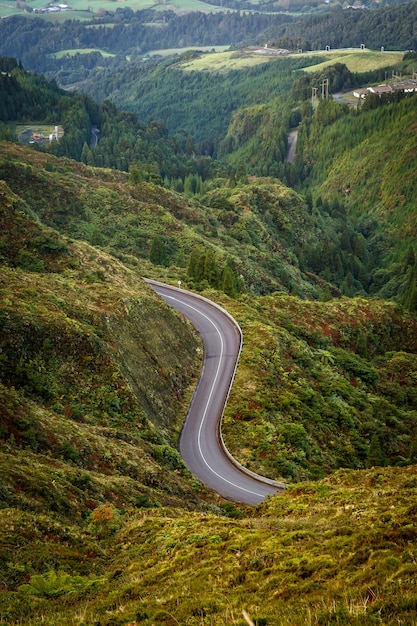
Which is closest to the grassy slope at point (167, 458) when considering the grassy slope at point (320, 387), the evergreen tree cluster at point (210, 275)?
the grassy slope at point (320, 387)

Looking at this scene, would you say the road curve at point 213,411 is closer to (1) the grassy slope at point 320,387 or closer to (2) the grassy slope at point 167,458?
(1) the grassy slope at point 320,387

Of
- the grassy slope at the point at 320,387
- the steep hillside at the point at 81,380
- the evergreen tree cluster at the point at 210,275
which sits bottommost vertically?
the grassy slope at the point at 320,387

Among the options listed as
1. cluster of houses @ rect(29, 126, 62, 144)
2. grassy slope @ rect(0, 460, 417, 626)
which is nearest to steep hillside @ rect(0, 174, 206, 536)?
grassy slope @ rect(0, 460, 417, 626)

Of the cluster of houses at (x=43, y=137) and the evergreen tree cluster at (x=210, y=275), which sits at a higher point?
the cluster of houses at (x=43, y=137)

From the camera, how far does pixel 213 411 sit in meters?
54.4

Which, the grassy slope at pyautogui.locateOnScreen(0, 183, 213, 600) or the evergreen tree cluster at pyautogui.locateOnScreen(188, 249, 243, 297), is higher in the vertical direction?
the grassy slope at pyautogui.locateOnScreen(0, 183, 213, 600)

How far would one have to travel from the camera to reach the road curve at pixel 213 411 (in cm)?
4462

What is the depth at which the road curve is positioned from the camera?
44.6m

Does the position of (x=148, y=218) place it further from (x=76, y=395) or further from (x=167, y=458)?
(x=167, y=458)

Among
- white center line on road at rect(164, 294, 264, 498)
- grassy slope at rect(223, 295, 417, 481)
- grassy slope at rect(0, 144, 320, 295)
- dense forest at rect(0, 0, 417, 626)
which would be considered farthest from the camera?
grassy slope at rect(0, 144, 320, 295)

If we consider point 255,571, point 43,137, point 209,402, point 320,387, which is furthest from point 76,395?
point 43,137

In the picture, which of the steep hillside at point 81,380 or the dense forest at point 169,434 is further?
the steep hillside at point 81,380

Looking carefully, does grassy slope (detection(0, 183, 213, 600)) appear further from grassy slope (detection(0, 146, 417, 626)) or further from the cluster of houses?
the cluster of houses

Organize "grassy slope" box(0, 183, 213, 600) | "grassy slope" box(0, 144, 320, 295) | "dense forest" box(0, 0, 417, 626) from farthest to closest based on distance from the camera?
"grassy slope" box(0, 144, 320, 295) < "grassy slope" box(0, 183, 213, 600) < "dense forest" box(0, 0, 417, 626)
